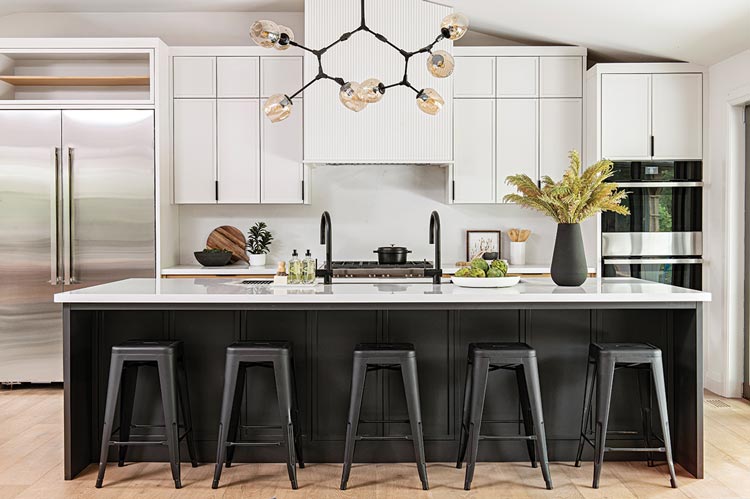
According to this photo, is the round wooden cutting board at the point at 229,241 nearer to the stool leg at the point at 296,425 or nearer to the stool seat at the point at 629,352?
the stool leg at the point at 296,425

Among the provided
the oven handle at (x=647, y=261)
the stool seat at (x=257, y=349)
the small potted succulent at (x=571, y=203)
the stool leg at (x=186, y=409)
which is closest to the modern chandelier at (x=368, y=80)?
the small potted succulent at (x=571, y=203)

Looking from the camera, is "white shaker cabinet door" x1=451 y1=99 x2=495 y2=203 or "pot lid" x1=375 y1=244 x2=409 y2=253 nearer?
"pot lid" x1=375 y1=244 x2=409 y2=253

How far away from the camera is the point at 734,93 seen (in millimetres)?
4953

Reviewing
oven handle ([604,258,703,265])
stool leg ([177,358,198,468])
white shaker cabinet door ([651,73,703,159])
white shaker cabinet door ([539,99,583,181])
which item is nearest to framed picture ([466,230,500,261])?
white shaker cabinet door ([539,99,583,181])

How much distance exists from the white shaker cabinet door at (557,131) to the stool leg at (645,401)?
233cm

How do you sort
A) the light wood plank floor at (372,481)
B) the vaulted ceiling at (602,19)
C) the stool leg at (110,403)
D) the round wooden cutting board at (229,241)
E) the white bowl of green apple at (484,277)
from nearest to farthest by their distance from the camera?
the light wood plank floor at (372,481) → the stool leg at (110,403) → the white bowl of green apple at (484,277) → the vaulted ceiling at (602,19) → the round wooden cutting board at (229,241)

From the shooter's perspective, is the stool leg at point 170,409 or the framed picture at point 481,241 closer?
the stool leg at point 170,409

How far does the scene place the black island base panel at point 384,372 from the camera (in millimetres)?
3633

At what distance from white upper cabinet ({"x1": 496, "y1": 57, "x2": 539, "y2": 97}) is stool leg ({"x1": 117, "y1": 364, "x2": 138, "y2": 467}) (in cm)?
345

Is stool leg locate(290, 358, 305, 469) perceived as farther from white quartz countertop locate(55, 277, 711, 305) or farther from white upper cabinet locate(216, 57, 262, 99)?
white upper cabinet locate(216, 57, 262, 99)

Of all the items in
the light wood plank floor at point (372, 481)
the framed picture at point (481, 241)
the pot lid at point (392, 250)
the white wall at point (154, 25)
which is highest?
the white wall at point (154, 25)

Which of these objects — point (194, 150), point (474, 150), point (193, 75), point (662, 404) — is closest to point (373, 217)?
point (474, 150)

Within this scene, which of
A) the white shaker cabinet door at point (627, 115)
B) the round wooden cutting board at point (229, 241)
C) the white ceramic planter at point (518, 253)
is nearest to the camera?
the white shaker cabinet door at point (627, 115)

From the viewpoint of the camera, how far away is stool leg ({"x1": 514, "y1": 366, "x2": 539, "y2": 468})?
138 inches
